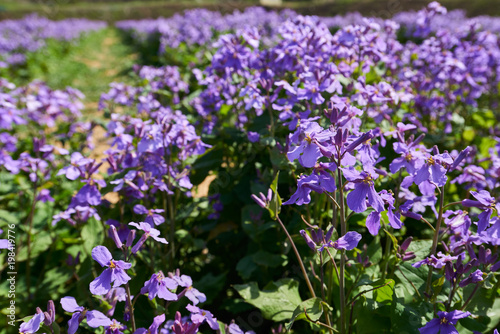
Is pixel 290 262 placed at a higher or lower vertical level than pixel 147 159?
lower

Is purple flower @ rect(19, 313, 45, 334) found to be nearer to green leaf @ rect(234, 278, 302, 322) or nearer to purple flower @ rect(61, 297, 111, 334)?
purple flower @ rect(61, 297, 111, 334)

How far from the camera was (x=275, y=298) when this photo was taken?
1800 millimetres

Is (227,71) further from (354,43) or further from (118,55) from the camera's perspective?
(118,55)

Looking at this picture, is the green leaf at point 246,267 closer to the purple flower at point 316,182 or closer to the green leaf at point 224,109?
the purple flower at point 316,182

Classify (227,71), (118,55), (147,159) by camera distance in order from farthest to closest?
(118,55) < (227,71) < (147,159)

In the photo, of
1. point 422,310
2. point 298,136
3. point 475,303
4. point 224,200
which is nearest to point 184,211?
point 224,200

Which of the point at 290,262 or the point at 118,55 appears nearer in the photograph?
the point at 290,262

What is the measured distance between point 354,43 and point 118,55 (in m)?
14.1

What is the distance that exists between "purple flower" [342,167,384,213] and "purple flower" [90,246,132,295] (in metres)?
0.74

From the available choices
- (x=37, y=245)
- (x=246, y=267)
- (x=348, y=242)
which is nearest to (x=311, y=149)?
(x=348, y=242)

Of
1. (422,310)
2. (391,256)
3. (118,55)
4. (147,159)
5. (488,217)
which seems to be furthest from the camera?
(118,55)

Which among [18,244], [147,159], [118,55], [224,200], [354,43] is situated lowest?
[118,55]

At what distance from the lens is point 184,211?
233 centimetres

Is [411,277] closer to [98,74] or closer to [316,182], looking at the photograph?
[316,182]
